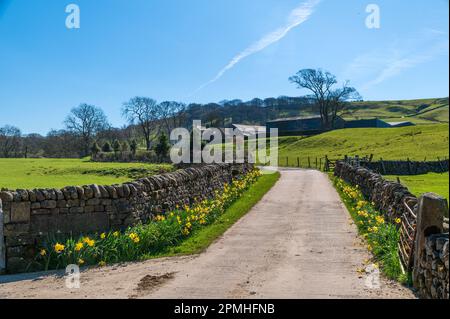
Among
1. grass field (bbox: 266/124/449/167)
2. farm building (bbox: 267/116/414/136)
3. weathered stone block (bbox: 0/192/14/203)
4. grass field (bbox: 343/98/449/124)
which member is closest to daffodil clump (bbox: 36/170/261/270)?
weathered stone block (bbox: 0/192/14/203)

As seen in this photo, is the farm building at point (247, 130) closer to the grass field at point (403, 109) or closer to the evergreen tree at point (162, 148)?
the evergreen tree at point (162, 148)

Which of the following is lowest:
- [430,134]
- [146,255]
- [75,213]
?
[146,255]

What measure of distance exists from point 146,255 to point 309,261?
3867 millimetres

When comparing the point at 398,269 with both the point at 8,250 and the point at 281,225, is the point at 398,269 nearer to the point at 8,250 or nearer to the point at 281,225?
the point at 281,225

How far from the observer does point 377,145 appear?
58.9 m

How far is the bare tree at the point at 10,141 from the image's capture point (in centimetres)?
8238

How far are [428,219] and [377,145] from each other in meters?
54.8

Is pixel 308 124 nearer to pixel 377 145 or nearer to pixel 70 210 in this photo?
pixel 377 145

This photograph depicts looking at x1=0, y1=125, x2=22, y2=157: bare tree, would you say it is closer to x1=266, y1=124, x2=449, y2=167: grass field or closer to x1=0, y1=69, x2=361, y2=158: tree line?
x1=0, y1=69, x2=361, y2=158: tree line

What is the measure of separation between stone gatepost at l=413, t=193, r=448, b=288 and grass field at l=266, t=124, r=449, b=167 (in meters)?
39.8

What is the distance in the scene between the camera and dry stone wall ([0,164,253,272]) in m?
10.1

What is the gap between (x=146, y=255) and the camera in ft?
34.8
